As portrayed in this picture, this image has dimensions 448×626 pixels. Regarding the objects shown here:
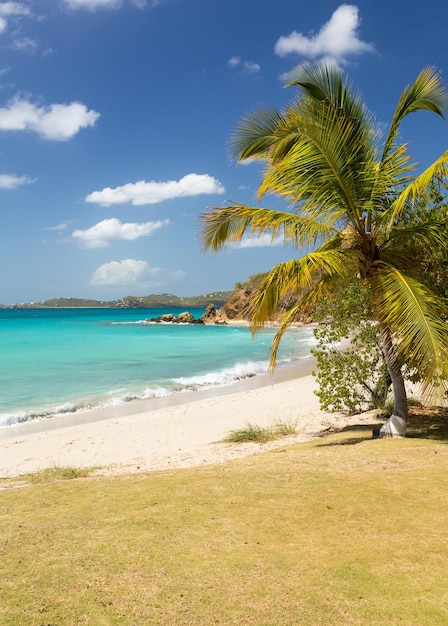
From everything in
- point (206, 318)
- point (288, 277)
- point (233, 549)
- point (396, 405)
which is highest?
point (288, 277)

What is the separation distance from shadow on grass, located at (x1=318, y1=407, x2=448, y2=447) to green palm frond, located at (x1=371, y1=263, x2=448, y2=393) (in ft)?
6.36

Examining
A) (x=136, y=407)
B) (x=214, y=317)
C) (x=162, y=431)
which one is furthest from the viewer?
(x=214, y=317)

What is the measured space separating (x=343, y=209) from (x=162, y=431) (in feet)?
24.6

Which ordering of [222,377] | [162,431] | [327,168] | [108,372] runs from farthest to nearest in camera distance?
[108,372], [222,377], [162,431], [327,168]

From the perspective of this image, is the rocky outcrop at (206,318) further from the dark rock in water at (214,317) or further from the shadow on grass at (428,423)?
the shadow on grass at (428,423)

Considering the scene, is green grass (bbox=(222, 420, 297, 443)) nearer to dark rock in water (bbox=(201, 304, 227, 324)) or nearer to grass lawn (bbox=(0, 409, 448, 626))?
grass lawn (bbox=(0, 409, 448, 626))

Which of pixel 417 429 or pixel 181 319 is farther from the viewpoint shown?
pixel 181 319

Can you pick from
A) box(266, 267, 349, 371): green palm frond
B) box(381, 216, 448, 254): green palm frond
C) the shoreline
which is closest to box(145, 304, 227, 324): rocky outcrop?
the shoreline

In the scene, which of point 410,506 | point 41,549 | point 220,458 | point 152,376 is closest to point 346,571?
point 410,506

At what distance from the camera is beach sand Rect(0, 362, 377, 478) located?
31.7 ft

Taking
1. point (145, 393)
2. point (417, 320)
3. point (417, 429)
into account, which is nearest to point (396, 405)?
point (417, 429)

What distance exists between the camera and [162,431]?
13055 millimetres

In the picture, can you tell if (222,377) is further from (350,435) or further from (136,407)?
(350,435)

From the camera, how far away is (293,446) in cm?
Result: 920
